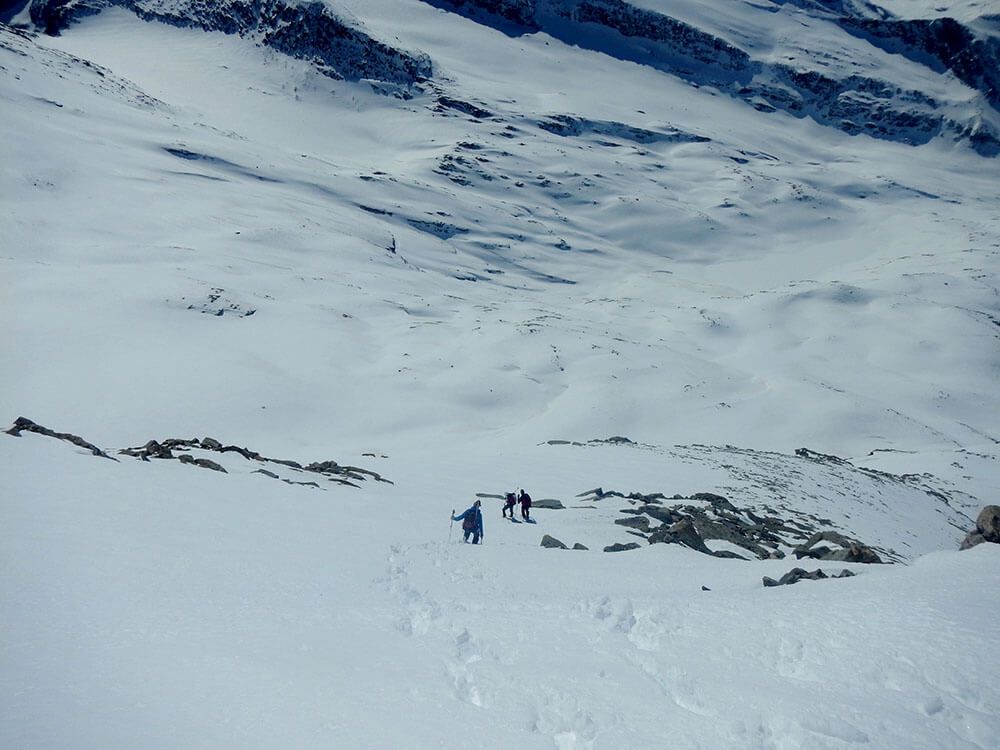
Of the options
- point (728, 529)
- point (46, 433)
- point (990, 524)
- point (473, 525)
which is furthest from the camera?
point (46, 433)

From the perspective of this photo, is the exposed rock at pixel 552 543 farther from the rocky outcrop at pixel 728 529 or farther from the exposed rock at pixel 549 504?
the exposed rock at pixel 549 504

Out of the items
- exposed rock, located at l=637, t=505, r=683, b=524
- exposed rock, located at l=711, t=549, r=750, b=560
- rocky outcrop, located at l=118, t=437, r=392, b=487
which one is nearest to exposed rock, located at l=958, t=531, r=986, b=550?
exposed rock, located at l=711, t=549, r=750, b=560

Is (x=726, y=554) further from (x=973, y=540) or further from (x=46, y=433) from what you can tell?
(x=46, y=433)

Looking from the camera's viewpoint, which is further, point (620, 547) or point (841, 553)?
point (620, 547)

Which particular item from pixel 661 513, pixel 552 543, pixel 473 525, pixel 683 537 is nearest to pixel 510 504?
pixel 552 543

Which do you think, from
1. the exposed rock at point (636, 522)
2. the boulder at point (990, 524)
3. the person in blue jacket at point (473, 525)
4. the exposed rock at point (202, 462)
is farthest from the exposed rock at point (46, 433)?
the boulder at point (990, 524)

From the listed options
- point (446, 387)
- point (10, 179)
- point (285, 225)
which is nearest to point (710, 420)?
point (446, 387)

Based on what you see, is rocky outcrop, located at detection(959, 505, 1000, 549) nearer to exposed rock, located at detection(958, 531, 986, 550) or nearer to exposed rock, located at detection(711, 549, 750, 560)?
exposed rock, located at detection(958, 531, 986, 550)
